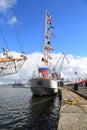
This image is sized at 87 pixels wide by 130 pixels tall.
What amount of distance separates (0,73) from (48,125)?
25.0m

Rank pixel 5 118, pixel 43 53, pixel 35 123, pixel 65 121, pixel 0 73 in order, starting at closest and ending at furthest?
pixel 65 121
pixel 35 123
pixel 5 118
pixel 0 73
pixel 43 53

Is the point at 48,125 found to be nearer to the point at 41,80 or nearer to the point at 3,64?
the point at 3,64

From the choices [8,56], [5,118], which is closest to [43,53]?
[8,56]

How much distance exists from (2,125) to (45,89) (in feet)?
105

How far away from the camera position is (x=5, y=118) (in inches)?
883

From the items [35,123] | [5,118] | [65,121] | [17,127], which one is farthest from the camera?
[5,118]

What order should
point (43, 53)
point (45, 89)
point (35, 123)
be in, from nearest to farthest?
1. point (35, 123)
2. point (45, 89)
3. point (43, 53)

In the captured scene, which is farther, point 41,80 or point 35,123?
point 41,80

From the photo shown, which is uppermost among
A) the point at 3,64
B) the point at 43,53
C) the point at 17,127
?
the point at 43,53

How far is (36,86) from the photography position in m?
51.5

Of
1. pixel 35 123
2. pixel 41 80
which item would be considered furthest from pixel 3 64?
pixel 35 123

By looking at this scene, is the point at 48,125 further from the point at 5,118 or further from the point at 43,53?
the point at 43,53

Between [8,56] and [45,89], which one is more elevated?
[8,56]

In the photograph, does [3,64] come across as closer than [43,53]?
Yes
